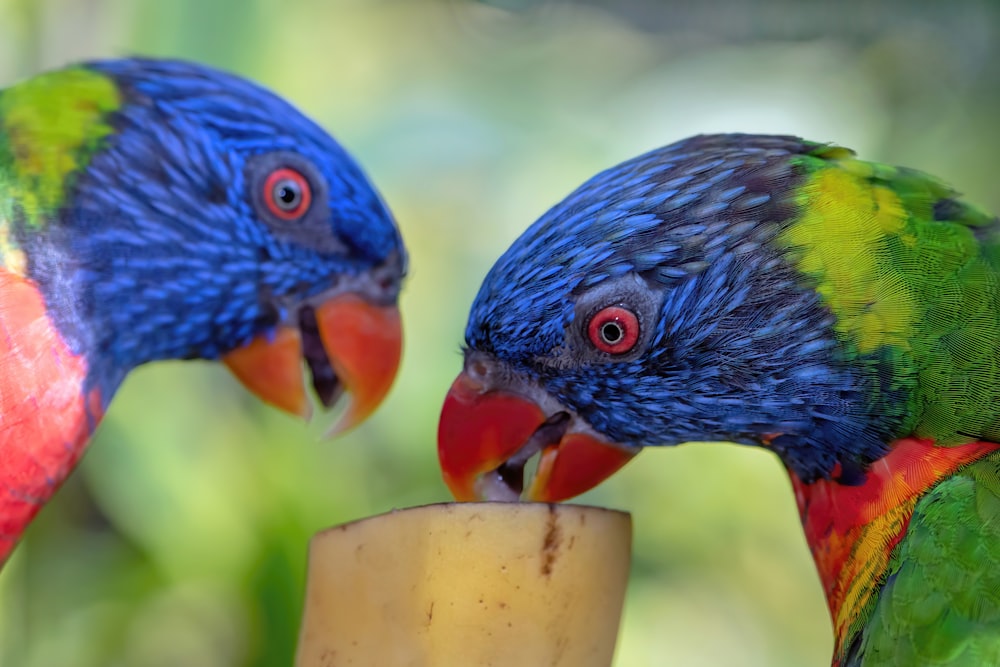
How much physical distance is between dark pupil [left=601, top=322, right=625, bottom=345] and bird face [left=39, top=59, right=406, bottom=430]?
673 millimetres

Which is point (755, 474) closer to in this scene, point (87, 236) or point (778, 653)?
point (778, 653)

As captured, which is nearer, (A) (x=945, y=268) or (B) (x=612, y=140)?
(A) (x=945, y=268)

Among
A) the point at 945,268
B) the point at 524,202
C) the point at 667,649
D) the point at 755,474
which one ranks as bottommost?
the point at 667,649

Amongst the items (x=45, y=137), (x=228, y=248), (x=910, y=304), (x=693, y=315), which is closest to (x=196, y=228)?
(x=228, y=248)

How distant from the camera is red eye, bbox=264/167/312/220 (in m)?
1.58

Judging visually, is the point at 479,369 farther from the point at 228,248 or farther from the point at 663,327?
the point at 228,248

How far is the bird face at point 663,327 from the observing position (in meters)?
1.13

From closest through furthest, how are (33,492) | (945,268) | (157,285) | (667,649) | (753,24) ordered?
(945,268)
(33,492)
(157,285)
(667,649)
(753,24)

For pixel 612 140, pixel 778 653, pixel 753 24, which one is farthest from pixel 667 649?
pixel 753 24

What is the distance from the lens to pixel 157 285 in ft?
4.91

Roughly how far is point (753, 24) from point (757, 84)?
0.47 metres

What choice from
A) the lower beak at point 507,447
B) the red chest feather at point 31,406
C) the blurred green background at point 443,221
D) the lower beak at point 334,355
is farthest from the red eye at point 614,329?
the blurred green background at point 443,221

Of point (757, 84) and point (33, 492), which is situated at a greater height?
point (757, 84)

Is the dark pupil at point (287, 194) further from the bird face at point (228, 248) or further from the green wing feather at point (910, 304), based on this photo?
the green wing feather at point (910, 304)
